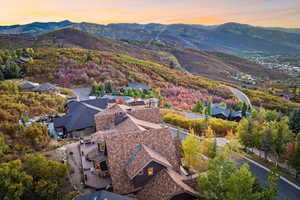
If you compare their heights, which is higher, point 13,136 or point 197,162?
point 13,136

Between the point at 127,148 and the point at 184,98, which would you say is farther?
the point at 184,98

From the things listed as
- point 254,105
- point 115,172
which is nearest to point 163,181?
point 115,172

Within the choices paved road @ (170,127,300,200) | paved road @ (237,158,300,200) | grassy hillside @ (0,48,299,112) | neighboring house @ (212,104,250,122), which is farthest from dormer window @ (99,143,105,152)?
grassy hillside @ (0,48,299,112)

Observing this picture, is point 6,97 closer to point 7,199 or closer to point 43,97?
point 43,97

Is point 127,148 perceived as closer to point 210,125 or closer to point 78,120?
point 78,120

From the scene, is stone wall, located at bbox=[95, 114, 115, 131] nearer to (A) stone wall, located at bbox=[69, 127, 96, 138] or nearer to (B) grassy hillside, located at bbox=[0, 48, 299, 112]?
(A) stone wall, located at bbox=[69, 127, 96, 138]

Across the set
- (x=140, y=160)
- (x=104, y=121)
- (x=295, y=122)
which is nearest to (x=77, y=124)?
(x=104, y=121)
